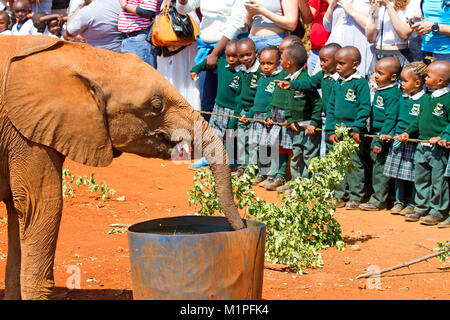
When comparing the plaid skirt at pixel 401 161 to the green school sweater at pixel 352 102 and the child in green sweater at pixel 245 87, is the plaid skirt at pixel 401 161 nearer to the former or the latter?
the green school sweater at pixel 352 102

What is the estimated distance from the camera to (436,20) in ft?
31.1

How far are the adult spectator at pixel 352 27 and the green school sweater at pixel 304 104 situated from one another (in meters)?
0.82

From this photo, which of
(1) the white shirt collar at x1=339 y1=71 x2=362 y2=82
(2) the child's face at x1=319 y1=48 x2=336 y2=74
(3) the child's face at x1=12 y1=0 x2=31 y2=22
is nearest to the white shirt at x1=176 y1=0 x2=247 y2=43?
(2) the child's face at x1=319 y1=48 x2=336 y2=74

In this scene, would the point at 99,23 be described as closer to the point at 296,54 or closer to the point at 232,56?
the point at 232,56

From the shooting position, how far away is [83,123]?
5.25 metres

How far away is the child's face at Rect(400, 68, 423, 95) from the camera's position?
9.04 meters

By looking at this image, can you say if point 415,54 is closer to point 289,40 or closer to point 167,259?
point 289,40

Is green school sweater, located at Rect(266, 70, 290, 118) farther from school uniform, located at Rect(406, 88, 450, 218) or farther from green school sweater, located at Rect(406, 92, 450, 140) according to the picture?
green school sweater, located at Rect(406, 92, 450, 140)

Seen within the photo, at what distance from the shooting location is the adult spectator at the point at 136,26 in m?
13.1

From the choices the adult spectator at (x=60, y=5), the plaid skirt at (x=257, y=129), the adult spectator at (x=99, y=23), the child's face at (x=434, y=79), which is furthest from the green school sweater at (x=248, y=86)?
the adult spectator at (x=60, y=5)

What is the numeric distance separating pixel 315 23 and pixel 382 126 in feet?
8.65

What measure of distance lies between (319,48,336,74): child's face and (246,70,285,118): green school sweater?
0.93 m

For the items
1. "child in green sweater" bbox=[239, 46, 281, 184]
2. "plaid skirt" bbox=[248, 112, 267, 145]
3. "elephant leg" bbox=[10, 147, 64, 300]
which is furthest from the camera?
"plaid skirt" bbox=[248, 112, 267, 145]

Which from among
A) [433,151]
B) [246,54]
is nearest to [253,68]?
[246,54]
